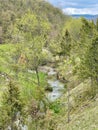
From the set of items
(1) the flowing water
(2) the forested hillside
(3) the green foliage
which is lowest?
(1) the flowing water

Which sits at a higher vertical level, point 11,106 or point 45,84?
point 11,106

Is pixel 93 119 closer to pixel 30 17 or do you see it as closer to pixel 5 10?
pixel 30 17

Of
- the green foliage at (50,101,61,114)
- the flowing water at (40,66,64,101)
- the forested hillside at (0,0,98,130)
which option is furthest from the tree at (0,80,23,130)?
the flowing water at (40,66,64,101)

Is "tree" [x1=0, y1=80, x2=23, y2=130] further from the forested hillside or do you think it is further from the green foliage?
the green foliage

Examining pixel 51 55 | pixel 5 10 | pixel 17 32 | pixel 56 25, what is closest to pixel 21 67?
pixel 17 32

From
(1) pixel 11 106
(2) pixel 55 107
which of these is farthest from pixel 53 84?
(1) pixel 11 106

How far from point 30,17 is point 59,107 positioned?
1815 cm

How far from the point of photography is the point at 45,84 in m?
72.8

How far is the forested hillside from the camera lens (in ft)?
113

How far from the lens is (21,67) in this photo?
7038 cm

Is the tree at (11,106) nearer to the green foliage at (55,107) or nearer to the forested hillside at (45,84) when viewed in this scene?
the forested hillside at (45,84)

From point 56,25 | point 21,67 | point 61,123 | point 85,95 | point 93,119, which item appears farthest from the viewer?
point 56,25

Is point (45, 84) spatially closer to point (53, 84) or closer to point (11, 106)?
point (53, 84)

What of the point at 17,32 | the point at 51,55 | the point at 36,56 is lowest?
the point at 51,55
